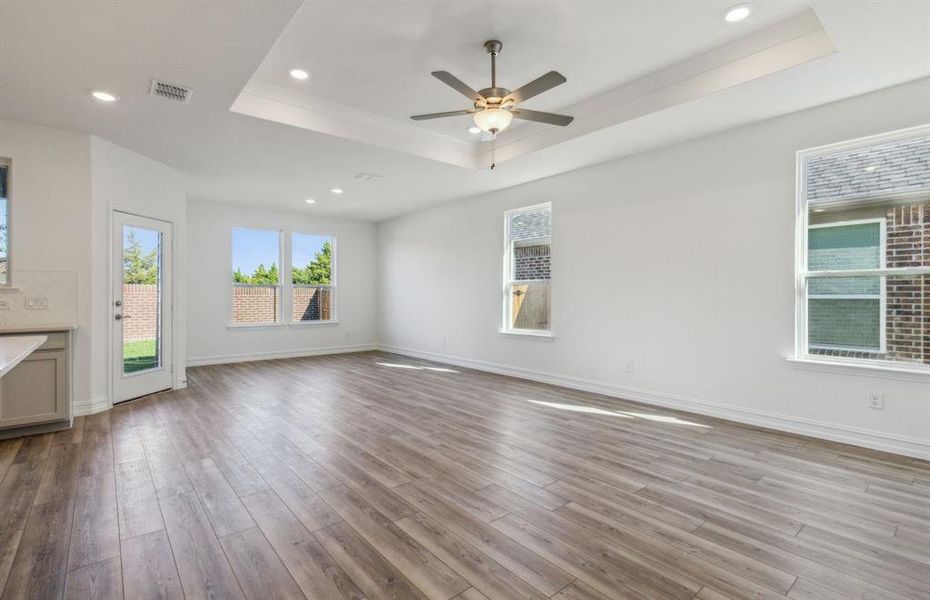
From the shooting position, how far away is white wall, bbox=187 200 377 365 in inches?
279

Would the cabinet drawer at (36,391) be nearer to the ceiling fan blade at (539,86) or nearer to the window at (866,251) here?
the ceiling fan blade at (539,86)

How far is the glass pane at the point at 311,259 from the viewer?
320 inches

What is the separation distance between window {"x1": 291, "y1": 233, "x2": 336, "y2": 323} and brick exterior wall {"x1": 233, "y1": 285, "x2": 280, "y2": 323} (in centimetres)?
34

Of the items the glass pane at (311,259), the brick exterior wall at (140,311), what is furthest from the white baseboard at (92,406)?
the glass pane at (311,259)

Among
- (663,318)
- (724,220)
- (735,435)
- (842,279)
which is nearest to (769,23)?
(724,220)

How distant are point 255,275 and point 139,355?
3.00 metres

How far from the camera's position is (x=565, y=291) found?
218 inches

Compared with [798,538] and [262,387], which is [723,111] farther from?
[262,387]

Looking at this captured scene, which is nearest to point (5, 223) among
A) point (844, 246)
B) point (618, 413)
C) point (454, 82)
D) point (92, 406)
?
point (92, 406)

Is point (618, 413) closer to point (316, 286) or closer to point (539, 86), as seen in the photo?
point (539, 86)

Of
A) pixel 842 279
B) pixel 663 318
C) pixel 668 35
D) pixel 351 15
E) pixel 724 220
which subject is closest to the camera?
pixel 351 15

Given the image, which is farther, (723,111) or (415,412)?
(415,412)

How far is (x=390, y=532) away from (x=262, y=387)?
157 inches

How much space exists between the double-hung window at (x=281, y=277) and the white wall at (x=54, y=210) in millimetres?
3297
